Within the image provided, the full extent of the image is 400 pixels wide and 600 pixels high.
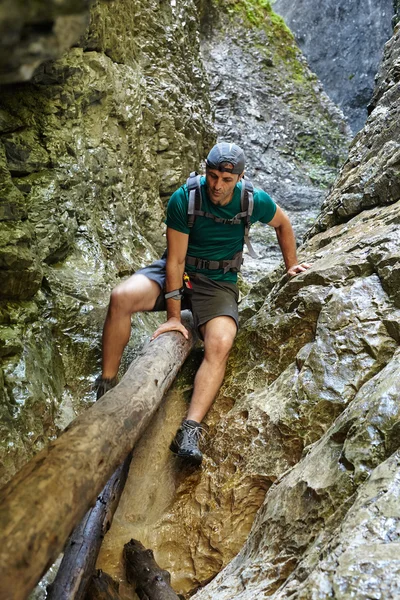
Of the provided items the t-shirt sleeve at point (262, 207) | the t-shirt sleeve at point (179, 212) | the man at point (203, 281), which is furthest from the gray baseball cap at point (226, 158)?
the t-shirt sleeve at point (262, 207)

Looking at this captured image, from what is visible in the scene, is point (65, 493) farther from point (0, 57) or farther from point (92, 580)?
point (0, 57)

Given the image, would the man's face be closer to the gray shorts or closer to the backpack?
the backpack

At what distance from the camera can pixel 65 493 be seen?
2.39 meters

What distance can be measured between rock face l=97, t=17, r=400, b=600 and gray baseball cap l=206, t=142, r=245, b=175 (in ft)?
4.05

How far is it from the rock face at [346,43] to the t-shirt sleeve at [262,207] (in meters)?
19.2

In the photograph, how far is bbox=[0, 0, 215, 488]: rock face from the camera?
4.65m

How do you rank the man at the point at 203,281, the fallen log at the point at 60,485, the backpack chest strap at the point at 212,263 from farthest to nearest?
the backpack chest strap at the point at 212,263 < the man at the point at 203,281 < the fallen log at the point at 60,485

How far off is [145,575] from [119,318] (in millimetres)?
2022

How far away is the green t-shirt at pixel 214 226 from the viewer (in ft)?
15.8

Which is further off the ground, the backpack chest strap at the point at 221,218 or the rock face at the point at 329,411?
the backpack chest strap at the point at 221,218

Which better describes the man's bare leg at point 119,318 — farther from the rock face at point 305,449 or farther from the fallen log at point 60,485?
the fallen log at point 60,485

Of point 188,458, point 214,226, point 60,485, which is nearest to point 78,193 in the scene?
point 214,226

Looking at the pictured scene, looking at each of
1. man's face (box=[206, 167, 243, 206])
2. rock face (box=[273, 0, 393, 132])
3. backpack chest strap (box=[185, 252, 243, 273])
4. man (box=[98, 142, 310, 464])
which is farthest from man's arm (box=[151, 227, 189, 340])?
rock face (box=[273, 0, 393, 132])

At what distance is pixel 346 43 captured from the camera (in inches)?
947
